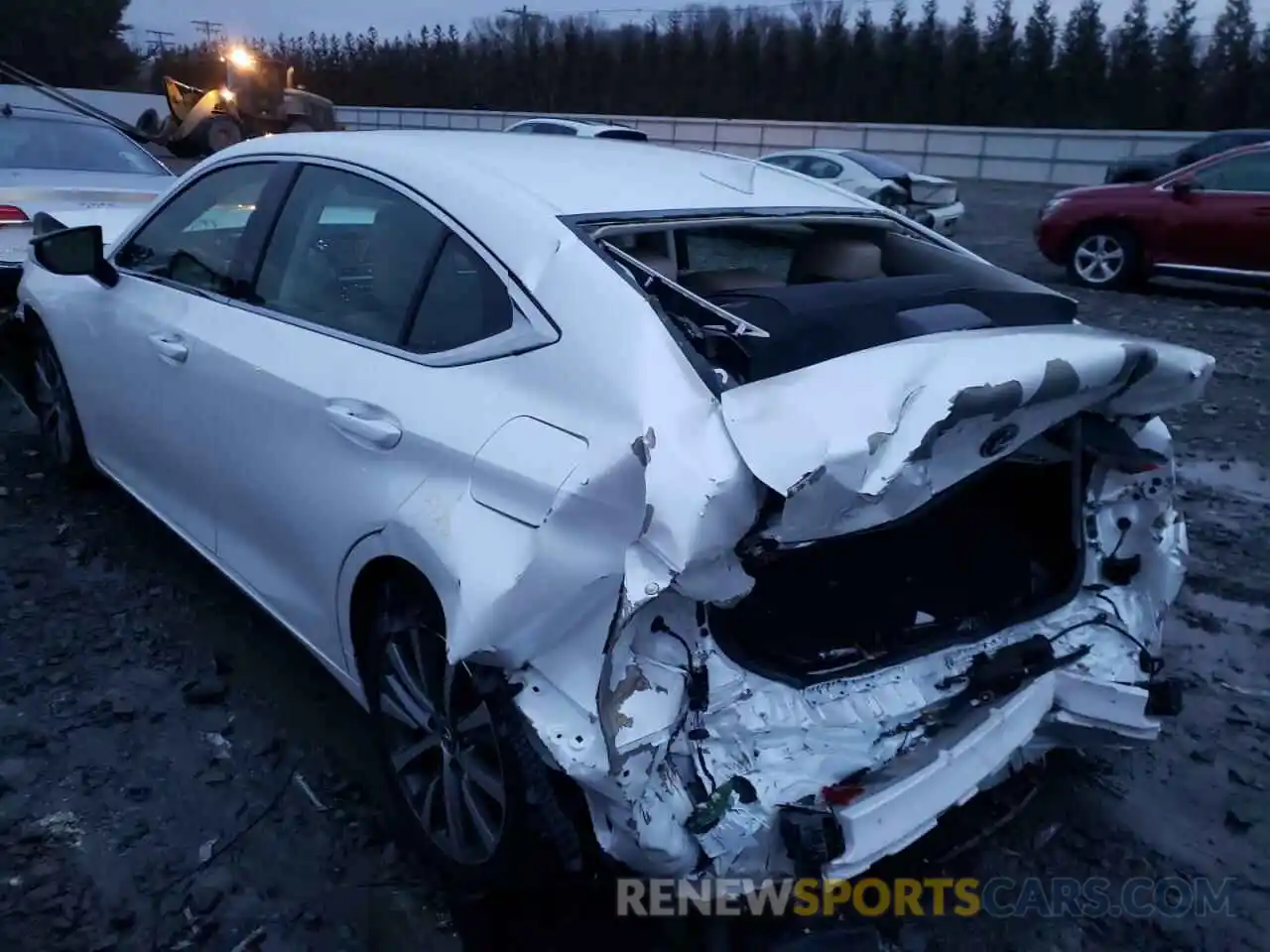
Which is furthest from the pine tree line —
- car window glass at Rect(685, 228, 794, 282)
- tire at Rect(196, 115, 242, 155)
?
car window glass at Rect(685, 228, 794, 282)

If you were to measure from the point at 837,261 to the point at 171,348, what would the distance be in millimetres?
2078

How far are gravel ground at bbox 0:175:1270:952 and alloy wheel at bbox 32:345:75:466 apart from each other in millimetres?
399

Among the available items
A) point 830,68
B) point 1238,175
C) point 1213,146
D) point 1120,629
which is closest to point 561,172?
point 1120,629

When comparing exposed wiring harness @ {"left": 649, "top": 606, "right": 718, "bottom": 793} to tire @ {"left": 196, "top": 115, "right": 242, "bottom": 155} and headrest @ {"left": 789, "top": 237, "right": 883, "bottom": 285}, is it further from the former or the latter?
tire @ {"left": 196, "top": 115, "right": 242, "bottom": 155}

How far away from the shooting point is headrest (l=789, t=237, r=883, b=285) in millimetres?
3125

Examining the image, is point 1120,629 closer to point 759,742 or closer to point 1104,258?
point 759,742

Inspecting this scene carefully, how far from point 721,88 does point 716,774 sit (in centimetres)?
4066

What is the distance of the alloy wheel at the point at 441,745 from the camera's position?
2279 millimetres

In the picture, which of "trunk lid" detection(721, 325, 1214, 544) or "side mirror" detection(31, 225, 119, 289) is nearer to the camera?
"trunk lid" detection(721, 325, 1214, 544)

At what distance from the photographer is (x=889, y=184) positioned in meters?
14.5

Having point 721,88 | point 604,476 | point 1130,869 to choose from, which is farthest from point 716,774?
point 721,88

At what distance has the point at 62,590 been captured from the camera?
12.8 ft

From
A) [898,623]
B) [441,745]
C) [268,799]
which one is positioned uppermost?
[898,623]

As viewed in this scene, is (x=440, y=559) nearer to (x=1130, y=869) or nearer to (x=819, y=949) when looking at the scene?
(x=819, y=949)
